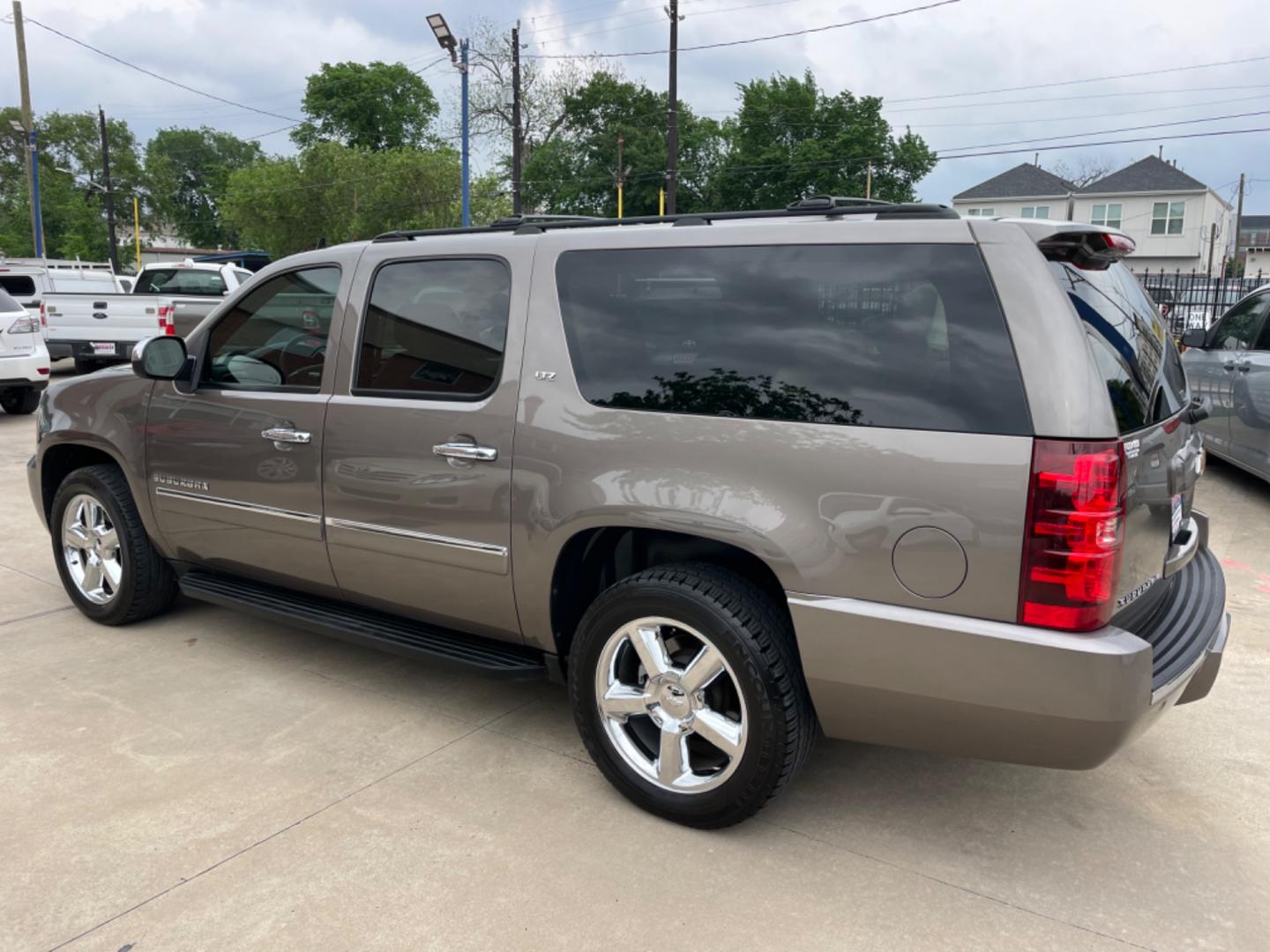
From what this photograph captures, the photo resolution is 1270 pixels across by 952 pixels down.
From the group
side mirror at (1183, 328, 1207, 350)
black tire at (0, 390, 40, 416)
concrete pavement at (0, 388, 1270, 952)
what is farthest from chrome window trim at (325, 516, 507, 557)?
black tire at (0, 390, 40, 416)

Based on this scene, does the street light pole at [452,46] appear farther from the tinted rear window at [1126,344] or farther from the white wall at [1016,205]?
the white wall at [1016,205]

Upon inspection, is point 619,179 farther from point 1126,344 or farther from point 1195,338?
point 1126,344

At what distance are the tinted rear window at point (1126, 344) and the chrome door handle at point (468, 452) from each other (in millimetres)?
1736

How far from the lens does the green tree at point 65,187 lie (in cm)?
5900

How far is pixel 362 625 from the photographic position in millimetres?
3713

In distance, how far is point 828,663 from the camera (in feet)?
8.61

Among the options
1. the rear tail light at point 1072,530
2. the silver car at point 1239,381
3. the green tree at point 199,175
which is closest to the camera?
the rear tail light at point 1072,530

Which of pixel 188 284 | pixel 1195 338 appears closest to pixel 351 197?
pixel 188 284

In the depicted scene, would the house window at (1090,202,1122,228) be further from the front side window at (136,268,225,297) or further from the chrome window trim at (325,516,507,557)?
the chrome window trim at (325,516,507,557)

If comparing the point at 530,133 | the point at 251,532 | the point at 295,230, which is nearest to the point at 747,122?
the point at 530,133

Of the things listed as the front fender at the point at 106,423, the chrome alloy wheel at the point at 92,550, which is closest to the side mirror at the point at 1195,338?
the front fender at the point at 106,423

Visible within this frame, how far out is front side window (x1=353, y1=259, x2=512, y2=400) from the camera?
130 inches

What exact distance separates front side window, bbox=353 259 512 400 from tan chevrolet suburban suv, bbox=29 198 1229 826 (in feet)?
0.04

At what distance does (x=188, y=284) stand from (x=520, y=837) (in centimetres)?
1600
